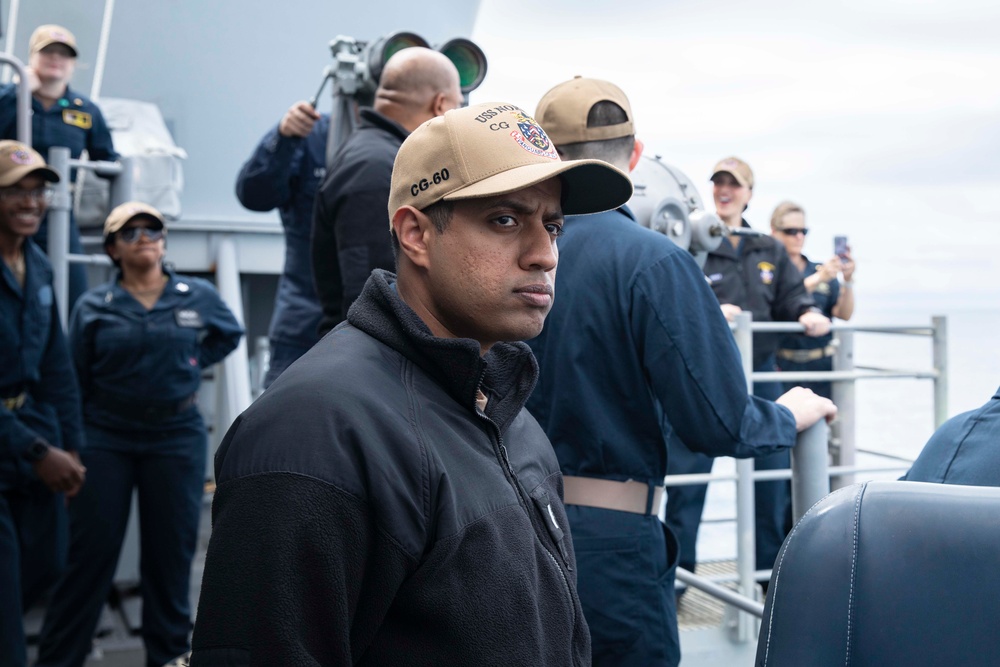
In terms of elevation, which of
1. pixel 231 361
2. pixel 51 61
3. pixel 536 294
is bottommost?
pixel 231 361

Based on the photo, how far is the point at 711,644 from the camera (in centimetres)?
345

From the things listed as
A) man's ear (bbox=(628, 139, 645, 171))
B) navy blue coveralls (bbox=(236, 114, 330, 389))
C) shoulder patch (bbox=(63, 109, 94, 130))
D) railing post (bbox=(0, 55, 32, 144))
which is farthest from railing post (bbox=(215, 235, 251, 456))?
man's ear (bbox=(628, 139, 645, 171))

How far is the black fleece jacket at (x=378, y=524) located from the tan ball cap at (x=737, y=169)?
12.5 feet

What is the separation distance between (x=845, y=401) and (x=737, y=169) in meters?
1.45

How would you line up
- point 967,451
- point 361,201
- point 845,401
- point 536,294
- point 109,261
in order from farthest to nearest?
point 109,261
point 845,401
point 361,201
point 967,451
point 536,294

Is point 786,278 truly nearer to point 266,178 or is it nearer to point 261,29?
point 266,178

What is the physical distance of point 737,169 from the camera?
4.82 m

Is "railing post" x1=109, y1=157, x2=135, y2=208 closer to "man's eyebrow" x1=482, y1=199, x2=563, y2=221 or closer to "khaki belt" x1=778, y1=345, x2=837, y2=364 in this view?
"khaki belt" x1=778, y1=345, x2=837, y2=364

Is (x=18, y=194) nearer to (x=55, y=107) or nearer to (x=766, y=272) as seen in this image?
(x=55, y=107)

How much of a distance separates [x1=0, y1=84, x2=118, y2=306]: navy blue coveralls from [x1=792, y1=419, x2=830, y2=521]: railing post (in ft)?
12.5

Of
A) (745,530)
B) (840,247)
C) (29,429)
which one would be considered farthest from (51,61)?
(840,247)

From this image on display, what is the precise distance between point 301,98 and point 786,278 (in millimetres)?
3562

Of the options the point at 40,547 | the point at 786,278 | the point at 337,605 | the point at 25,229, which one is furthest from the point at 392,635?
the point at 786,278

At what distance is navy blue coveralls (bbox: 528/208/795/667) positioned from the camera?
1.96 m
